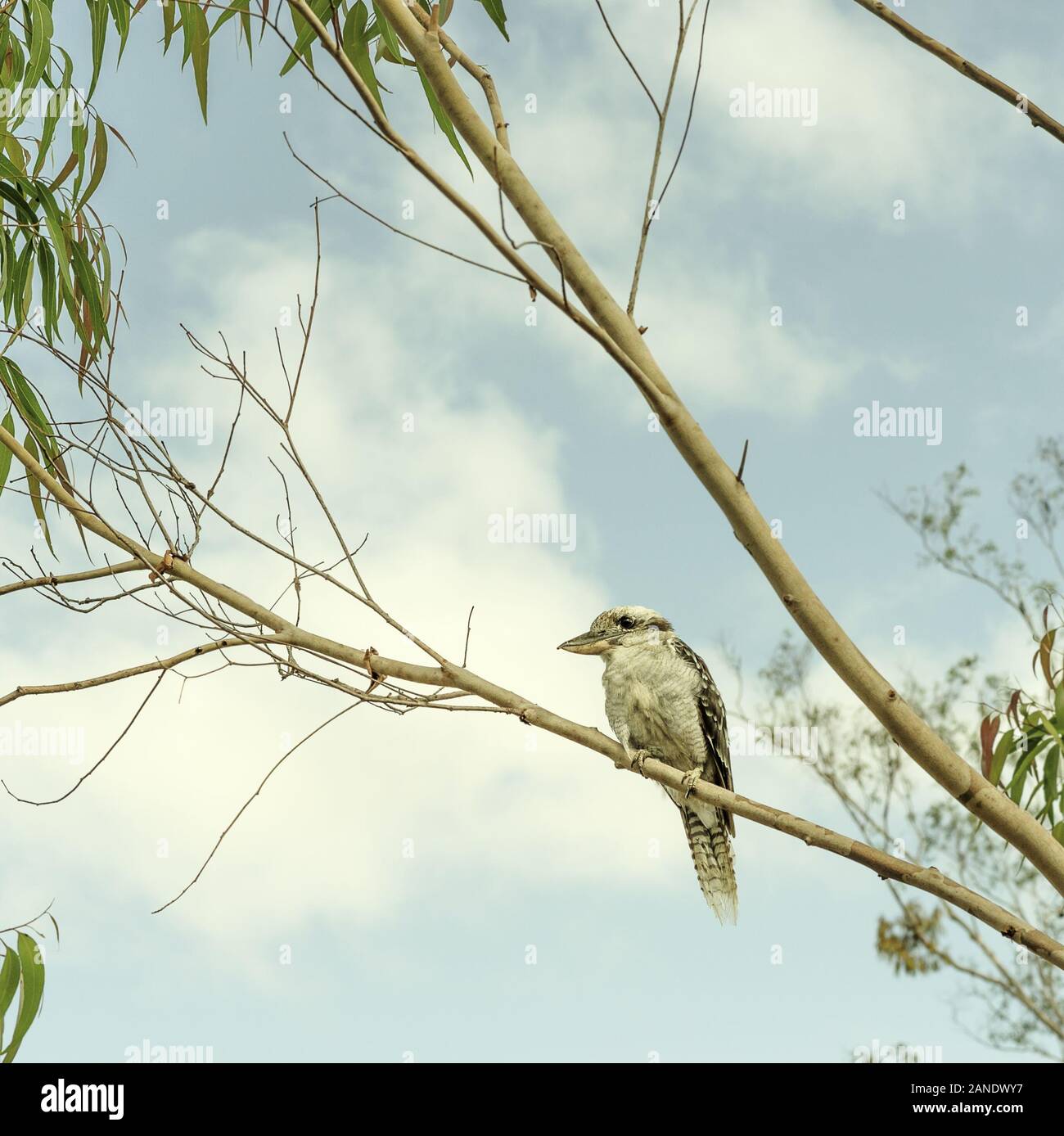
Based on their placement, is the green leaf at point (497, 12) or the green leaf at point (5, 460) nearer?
the green leaf at point (497, 12)

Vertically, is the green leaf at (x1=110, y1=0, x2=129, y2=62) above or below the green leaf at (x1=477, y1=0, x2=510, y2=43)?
above

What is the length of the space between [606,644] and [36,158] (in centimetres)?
214

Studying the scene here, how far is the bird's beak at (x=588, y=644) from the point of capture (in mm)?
3066

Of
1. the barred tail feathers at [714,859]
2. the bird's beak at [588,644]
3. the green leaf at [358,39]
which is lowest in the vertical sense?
the barred tail feathers at [714,859]

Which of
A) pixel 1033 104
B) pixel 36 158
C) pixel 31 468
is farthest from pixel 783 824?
pixel 36 158

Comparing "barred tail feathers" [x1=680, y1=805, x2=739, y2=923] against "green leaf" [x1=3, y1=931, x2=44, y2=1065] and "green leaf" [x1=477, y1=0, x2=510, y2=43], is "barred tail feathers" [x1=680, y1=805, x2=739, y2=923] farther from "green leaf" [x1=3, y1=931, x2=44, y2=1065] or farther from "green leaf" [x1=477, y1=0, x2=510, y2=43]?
"green leaf" [x1=477, y1=0, x2=510, y2=43]

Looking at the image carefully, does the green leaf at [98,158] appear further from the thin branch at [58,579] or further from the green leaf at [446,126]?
the thin branch at [58,579]

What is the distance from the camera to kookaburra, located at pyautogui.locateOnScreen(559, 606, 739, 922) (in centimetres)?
314

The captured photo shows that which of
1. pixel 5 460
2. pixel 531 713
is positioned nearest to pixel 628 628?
pixel 531 713

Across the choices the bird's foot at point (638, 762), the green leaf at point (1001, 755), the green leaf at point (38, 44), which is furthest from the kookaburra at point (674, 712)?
the green leaf at point (38, 44)

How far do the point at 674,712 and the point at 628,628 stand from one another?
31cm

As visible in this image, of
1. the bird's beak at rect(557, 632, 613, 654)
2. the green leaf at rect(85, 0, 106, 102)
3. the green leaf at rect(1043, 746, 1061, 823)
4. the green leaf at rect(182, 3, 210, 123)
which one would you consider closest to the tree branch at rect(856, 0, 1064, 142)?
the bird's beak at rect(557, 632, 613, 654)

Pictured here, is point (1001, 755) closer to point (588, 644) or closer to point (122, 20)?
point (588, 644)
